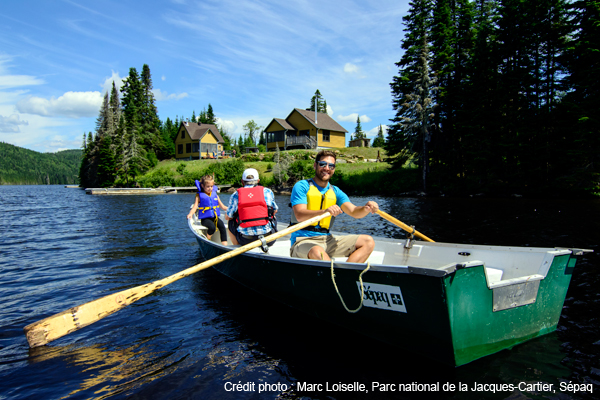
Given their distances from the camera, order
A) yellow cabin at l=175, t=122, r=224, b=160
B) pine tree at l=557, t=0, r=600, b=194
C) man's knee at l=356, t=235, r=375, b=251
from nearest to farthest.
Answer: man's knee at l=356, t=235, r=375, b=251, pine tree at l=557, t=0, r=600, b=194, yellow cabin at l=175, t=122, r=224, b=160

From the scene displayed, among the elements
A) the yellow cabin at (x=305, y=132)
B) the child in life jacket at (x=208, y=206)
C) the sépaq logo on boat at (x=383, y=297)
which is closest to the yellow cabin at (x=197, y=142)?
the yellow cabin at (x=305, y=132)

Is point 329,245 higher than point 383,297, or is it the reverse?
point 329,245

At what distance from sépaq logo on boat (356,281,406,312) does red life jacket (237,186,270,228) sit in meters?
2.84

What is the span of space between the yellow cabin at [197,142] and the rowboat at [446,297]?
2289 inches

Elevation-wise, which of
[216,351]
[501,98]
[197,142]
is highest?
[197,142]

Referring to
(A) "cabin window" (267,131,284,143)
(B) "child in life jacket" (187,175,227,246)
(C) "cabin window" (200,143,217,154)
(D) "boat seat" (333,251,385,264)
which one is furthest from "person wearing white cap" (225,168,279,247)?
(C) "cabin window" (200,143,217,154)

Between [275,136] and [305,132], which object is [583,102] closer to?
[305,132]

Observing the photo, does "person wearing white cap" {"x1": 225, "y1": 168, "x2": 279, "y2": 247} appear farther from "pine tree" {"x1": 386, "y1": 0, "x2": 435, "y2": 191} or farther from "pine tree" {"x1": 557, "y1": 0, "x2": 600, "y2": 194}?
"pine tree" {"x1": 386, "y1": 0, "x2": 435, "y2": 191}

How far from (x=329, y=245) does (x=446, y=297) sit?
2.05m

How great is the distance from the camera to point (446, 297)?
11.2 ft

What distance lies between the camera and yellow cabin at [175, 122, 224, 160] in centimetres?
6025

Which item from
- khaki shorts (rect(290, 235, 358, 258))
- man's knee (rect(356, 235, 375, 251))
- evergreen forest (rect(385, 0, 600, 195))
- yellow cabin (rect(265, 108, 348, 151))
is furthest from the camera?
yellow cabin (rect(265, 108, 348, 151))

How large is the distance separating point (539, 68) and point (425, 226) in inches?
805

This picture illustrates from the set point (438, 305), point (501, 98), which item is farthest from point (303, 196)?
point (501, 98)
